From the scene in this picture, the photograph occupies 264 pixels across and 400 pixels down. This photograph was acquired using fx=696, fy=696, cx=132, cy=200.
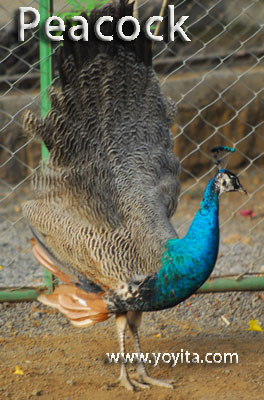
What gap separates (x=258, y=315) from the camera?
332 cm

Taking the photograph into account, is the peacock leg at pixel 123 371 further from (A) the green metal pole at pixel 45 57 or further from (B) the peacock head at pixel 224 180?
(A) the green metal pole at pixel 45 57

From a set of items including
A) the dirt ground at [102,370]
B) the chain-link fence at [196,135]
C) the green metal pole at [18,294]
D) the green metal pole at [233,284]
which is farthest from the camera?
the chain-link fence at [196,135]

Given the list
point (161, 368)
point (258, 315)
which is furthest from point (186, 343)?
point (258, 315)

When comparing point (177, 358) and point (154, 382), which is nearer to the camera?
point (154, 382)

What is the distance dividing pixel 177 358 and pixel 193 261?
2.03 feet

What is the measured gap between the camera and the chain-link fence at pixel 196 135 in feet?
13.1

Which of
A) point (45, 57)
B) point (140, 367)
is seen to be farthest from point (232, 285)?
point (45, 57)

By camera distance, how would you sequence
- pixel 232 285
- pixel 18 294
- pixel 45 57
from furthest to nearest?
pixel 232 285, pixel 18 294, pixel 45 57

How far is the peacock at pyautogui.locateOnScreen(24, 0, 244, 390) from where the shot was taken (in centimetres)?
252

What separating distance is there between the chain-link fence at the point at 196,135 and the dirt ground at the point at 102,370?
657 mm

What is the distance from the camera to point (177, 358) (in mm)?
2922

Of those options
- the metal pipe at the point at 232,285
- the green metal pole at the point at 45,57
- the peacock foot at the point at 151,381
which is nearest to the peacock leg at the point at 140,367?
the peacock foot at the point at 151,381

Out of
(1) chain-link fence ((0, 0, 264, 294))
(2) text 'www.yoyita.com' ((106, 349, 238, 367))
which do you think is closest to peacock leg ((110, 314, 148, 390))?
(2) text 'www.yoyita.com' ((106, 349, 238, 367))

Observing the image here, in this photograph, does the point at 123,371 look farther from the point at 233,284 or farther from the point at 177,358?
the point at 233,284
